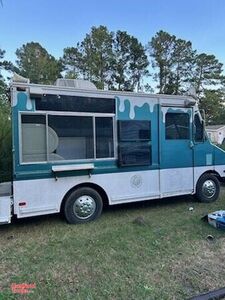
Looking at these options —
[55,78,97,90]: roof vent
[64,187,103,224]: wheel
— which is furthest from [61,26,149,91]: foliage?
[64,187,103,224]: wheel

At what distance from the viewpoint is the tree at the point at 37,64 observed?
3011cm

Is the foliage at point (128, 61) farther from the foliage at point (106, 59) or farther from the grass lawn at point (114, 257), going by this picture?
the grass lawn at point (114, 257)

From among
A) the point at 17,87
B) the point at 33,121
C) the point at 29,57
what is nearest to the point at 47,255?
the point at 33,121

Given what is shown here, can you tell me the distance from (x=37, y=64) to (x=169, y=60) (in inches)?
584

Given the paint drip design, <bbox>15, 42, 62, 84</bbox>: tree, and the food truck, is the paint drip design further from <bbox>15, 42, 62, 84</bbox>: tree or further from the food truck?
<bbox>15, 42, 62, 84</bbox>: tree

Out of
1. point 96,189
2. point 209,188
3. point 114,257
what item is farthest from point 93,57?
point 114,257

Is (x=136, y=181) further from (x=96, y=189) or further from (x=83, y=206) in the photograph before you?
(x=83, y=206)

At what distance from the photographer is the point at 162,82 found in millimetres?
35969

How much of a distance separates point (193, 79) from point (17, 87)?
117 ft

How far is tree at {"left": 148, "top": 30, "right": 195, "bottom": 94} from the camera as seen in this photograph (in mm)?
35469

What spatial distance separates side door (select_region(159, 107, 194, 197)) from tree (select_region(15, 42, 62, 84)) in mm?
23112

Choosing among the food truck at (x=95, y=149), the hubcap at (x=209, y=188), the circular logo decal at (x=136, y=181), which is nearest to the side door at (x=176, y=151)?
the food truck at (x=95, y=149)

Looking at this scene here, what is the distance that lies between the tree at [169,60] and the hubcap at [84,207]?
30.7 m

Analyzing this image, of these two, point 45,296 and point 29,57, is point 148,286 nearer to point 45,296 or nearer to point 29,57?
point 45,296
